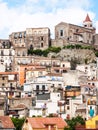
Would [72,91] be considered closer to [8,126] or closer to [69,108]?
[69,108]

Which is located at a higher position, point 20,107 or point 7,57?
point 7,57

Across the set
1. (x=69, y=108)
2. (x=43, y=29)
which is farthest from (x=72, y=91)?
(x=43, y=29)

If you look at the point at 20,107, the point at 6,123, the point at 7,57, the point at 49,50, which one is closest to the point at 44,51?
the point at 49,50

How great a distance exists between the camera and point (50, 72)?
9612 centimetres

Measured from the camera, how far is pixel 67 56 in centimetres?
10956

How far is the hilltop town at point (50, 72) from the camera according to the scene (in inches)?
2950

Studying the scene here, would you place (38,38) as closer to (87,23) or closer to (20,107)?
(87,23)

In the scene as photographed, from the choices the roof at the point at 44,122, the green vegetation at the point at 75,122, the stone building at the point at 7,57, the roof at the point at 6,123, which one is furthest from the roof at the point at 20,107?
the stone building at the point at 7,57

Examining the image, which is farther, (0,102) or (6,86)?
(6,86)

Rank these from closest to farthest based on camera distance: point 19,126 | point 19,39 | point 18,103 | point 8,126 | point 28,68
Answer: point 8,126
point 19,126
point 18,103
point 28,68
point 19,39

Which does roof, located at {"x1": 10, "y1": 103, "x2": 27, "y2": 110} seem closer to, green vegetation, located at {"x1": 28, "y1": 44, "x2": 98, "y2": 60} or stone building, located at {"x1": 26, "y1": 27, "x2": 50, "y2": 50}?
green vegetation, located at {"x1": 28, "y1": 44, "x2": 98, "y2": 60}

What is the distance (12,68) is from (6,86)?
13.3 meters

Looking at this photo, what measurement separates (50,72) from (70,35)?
22.2 meters

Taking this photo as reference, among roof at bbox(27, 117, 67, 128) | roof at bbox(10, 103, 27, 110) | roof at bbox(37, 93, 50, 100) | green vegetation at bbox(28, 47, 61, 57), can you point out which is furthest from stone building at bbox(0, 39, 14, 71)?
roof at bbox(27, 117, 67, 128)
